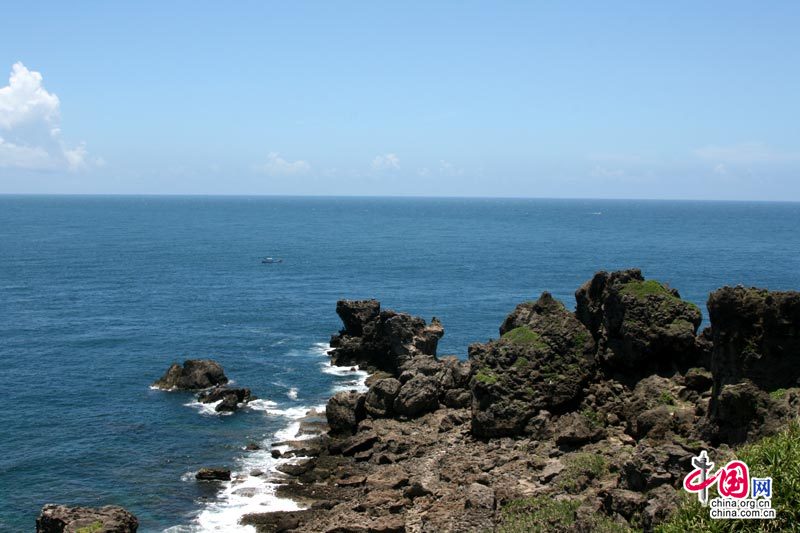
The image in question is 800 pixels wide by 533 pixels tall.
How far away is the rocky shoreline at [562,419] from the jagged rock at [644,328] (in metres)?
0.11

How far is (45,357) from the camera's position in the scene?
3664 inches

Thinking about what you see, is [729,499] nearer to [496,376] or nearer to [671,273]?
[496,376]

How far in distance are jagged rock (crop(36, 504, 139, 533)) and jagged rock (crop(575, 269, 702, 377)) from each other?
39.6 meters

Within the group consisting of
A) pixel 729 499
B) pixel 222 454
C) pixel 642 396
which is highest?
pixel 729 499

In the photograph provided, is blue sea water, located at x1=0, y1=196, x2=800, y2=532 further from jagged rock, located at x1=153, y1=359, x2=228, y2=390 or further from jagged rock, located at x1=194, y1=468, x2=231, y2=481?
jagged rock, located at x1=153, y1=359, x2=228, y2=390

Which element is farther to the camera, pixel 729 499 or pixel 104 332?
pixel 104 332

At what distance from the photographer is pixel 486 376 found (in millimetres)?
60188

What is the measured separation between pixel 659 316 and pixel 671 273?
111609 mm

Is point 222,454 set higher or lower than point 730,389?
lower

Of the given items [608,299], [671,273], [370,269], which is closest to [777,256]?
[671,273]

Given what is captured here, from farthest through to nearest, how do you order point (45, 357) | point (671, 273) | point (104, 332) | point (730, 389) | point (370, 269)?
point (370, 269) → point (671, 273) → point (104, 332) → point (45, 357) → point (730, 389)

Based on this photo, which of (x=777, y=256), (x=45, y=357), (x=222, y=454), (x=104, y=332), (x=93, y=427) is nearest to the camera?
(x=222, y=454)

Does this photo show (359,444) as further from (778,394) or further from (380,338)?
(778,394)

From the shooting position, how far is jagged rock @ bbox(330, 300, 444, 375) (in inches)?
3305
